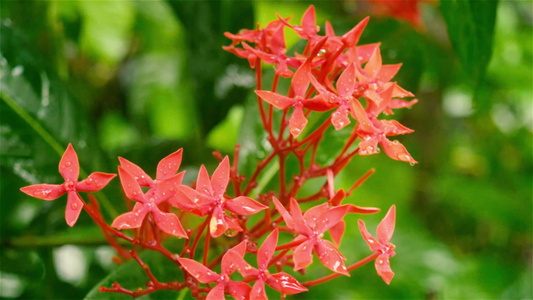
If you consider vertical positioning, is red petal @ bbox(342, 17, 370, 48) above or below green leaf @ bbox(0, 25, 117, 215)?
above

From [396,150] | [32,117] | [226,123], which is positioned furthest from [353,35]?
[226,123]

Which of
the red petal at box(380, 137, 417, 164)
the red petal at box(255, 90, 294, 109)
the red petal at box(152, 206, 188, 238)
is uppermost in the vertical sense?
the red petal at box(255, 90, 294, 109)

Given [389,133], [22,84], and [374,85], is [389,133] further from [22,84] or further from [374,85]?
[22,84]

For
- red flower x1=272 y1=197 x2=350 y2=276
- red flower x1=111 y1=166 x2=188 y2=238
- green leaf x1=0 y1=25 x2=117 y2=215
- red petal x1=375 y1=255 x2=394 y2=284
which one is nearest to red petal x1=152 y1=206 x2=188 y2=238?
red flower x1=111 y1=166 x2=188 y2=238

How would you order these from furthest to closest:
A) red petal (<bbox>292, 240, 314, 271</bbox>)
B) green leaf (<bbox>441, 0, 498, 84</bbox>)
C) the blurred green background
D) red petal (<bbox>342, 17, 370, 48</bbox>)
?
the blurred green background, green leaf (<bbox>441, 0, 498, 84</bbox>), red petal (<bbox>342, 17, 370, 48</bbox>), red petal (<bbox>292, 240, 314, 271</bbox>)

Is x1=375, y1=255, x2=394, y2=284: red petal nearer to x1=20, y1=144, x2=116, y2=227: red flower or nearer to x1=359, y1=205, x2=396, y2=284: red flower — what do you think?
x1=359, y1=205, x2=396, y2=284: red flower

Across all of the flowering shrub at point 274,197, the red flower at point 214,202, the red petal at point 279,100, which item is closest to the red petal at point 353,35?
the flowering shrub at point 274,197

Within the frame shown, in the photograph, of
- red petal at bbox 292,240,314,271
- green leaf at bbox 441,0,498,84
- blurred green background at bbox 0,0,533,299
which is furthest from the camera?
blurred green background at bbox 0,0,533,299

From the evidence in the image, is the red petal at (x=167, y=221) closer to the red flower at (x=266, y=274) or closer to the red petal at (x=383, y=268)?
the red flower at (x=266, y=274)
